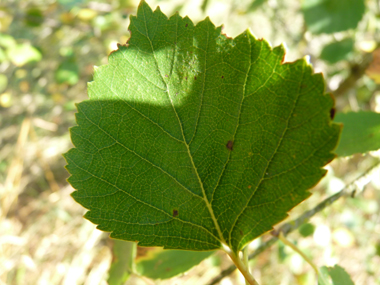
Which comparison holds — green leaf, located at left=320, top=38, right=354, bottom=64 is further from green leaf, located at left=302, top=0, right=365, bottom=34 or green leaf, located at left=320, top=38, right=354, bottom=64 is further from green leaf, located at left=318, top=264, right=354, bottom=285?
green leaf, located at left=318, top=264, right=354, bottom=285

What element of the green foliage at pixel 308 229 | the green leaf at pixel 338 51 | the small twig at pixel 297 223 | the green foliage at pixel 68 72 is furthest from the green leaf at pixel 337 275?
the green foliage at pixel 68 72

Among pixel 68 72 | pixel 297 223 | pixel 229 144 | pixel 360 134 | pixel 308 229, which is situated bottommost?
pixel 308 229

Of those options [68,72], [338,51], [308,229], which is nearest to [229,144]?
[308,229]

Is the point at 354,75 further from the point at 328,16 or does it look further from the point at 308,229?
the point at 308,229

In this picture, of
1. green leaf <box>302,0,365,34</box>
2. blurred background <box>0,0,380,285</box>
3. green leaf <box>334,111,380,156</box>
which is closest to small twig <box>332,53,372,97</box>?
blurred background <box>0,0,380,285</box>

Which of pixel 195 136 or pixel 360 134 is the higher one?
pixel 195 136

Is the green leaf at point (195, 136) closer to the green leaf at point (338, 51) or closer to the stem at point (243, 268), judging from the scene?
the stem at point (243, 268)

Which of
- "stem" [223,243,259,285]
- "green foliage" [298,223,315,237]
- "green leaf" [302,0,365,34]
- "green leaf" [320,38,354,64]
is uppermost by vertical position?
"green leaf" [302,0,365,34]
